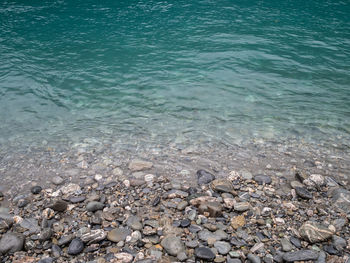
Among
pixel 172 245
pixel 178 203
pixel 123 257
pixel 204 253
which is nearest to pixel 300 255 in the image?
pixel 204 253

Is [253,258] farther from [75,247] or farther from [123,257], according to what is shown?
[75,247]

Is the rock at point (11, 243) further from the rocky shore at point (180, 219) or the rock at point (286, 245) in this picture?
the rock at point (286, 245)

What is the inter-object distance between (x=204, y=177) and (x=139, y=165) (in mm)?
1722

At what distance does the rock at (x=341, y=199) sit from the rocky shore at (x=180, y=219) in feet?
0.06

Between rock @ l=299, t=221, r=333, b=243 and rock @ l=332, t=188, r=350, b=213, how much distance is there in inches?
36.6

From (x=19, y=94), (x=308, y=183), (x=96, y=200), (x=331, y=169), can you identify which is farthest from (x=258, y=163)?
(x=19, y=94)

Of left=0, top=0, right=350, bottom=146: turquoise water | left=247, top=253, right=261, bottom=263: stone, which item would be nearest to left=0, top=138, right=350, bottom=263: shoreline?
left=247, top=253, right=261, bottom=263: stone

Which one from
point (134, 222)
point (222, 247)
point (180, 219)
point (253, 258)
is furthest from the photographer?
point (180, 219)

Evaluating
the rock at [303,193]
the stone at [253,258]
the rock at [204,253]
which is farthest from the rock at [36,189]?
the rock at [303,193]

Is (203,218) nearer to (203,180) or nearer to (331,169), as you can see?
(203,180)

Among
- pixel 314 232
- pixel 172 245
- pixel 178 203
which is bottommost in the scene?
pixel 178 203

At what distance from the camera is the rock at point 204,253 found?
438 cm

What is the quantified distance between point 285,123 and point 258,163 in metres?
2.68

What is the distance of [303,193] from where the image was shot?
590 centimetres
